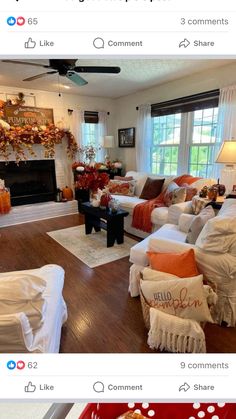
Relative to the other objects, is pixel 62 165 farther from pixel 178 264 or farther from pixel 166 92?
pixel 178 264

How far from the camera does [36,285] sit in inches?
37.0

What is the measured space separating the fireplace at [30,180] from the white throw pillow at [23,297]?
355cm

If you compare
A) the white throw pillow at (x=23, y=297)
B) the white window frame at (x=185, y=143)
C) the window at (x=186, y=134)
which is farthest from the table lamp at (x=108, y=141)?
the white throw pillow at (x=23, y=297)

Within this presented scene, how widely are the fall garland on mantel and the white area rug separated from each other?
1.89 metres

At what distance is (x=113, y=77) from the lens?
337cm

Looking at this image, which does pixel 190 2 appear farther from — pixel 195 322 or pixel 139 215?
pixel 139 215

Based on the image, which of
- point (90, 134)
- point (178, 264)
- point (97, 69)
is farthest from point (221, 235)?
point (90, 134)

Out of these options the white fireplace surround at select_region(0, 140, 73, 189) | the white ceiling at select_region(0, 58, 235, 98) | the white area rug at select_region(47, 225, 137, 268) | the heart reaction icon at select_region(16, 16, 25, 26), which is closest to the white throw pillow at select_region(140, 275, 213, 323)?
the white area rug at select_region(47, 225, 137, 268)

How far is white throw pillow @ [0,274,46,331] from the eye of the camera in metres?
A: 0.86

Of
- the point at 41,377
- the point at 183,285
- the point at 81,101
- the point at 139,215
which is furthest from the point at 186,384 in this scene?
the point at 81,101

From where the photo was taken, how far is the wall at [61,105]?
13.4 ft

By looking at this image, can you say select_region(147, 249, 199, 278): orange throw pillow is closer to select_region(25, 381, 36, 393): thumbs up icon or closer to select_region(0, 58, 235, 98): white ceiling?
select_region(25, 381, 36, 393): thumbs up icon

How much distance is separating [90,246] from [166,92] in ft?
9.78

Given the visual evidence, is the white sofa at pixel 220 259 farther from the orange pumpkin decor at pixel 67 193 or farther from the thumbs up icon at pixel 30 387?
the orange pumpkin decor at pixel 67 193
